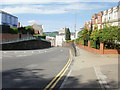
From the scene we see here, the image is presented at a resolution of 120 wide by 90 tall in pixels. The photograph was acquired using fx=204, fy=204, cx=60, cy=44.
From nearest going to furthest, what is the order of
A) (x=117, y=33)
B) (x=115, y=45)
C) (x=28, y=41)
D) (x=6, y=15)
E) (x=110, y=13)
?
(x=117, y=33)
(x=115, y=45)
(x=110, y=13)
(x=28, y=41)
(x=6, y=15)

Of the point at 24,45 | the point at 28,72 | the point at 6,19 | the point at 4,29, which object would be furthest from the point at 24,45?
the point at 28,72

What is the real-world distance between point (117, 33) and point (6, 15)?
219 feet

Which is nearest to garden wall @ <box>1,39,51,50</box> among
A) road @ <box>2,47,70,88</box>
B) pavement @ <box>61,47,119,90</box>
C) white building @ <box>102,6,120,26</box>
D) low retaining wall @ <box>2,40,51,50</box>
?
low retaining wall @ <box>2,40,51,50</box>

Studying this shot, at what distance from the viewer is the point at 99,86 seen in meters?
9.09

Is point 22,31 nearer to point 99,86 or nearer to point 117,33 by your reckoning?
point 117,33

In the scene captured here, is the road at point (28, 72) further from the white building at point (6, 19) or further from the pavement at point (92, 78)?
the white building at point (6, 19)

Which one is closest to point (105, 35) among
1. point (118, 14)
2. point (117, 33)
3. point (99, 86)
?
point (117, 33)

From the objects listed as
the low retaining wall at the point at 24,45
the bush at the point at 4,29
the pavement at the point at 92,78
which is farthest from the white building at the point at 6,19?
the pavement at the point at 92,78

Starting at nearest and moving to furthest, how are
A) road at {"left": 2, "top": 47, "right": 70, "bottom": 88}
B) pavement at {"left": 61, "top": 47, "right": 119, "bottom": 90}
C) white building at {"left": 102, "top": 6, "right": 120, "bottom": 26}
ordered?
pavement at {"left": 61, "top": 47, "right": 119, "bottom": 90} < road at {"left": 2, "top": 47, "right": 70, "bottom": 88} < white building at {"left": 102, "top": 6, "right": 120, "bottom": 26}

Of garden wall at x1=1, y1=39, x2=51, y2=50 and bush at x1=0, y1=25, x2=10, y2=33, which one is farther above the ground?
bush at x1=0, y1=25, x2=10, y2=33

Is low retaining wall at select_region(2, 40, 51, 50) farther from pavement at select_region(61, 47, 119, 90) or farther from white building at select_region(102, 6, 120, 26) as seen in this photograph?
pavement at select_region(61, 47, 119, 90)

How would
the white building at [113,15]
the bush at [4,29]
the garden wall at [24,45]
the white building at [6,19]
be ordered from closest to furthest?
the white building at [113,15], the garden wall at [24,45], the bush at [4,29], the white building at [6,19]

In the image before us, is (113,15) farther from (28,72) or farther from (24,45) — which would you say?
(28,72)

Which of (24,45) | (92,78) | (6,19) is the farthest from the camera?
(6,19)
